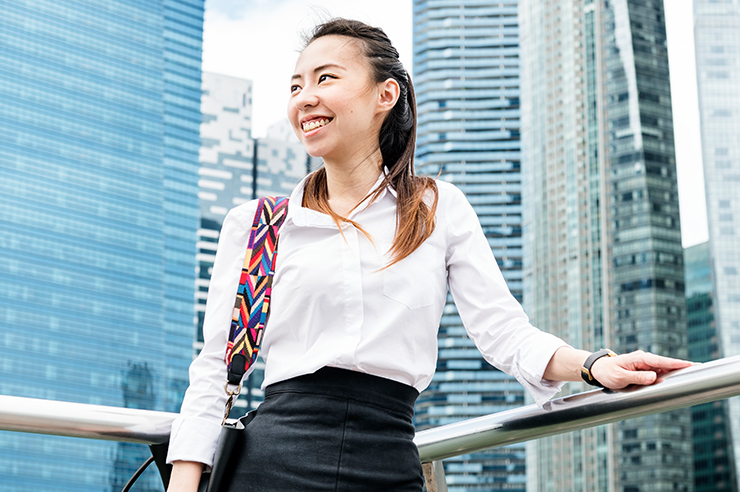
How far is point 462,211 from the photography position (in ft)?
4.71

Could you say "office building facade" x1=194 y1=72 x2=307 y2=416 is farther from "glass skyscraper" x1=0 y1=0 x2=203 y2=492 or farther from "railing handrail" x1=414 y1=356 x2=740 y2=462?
"railing handrail" x1=414 y1=356 x2=740 y2=462

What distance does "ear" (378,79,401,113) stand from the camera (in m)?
1.49

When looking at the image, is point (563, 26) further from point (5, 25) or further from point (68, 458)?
point (68, 458)

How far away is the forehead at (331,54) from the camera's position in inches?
57.1

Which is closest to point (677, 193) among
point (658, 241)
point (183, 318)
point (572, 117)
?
point (658, 241)

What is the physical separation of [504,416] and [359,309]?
32 centimetres

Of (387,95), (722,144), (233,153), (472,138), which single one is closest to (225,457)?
(387,95)

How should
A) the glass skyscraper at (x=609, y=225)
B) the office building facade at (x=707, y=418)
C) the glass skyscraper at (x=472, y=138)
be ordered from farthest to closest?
1. the glass skyscraper at (x=472, y=138)
2. the glass skyscraper at (x=609, y=225)
3. the office building facade at (x=707, y=418)

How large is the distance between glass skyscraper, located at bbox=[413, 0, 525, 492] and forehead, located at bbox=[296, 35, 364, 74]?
72.8m

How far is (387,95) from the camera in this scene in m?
1.50

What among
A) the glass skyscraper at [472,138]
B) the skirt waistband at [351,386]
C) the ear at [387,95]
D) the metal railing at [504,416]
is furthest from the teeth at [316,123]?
the glass skyscraper at [472,138]

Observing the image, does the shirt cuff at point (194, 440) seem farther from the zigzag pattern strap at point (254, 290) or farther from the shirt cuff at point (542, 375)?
the shirt cuff at point (542, 375)

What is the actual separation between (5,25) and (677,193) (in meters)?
47.0

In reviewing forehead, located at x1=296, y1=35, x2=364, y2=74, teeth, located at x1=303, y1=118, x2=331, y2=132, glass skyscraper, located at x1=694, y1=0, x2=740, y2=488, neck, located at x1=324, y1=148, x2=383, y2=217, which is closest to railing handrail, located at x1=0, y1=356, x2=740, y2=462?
neck, located at x1=324, y1=148, x2=383, y2=217
